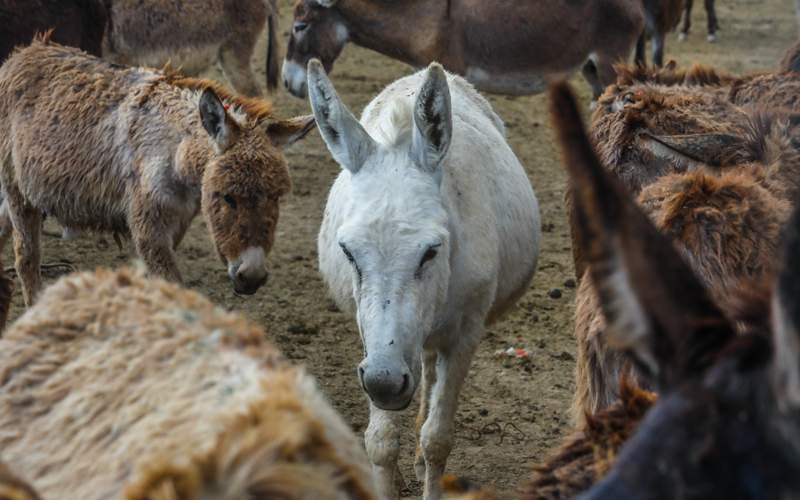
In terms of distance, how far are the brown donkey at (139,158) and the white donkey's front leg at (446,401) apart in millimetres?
1195

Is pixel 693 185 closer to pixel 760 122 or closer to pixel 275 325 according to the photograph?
pixel 760 122

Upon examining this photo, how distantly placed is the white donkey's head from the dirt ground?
4.40 feet

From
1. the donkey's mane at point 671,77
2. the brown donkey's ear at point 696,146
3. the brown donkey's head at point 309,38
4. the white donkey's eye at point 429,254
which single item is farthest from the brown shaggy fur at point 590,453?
the brown donkey's head at point 309,38

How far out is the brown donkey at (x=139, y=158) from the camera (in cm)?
496

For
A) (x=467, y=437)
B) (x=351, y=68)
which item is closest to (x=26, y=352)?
(x=467, y=437)

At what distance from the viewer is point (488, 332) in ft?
20.7

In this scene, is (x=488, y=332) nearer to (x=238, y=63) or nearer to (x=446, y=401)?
(x=446, y=401)

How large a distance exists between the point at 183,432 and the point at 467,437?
3.26 metres

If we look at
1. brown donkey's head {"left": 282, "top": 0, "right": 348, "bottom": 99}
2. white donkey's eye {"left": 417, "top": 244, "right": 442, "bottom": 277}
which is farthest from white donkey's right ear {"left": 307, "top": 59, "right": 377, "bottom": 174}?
brown donkey's head {"left": 282, "top": 0, "right": 348, "bottom": 99}

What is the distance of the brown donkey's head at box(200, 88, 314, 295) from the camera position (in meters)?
4.91

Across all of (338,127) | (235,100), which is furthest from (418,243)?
(235,100)

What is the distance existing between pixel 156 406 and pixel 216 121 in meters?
3.00

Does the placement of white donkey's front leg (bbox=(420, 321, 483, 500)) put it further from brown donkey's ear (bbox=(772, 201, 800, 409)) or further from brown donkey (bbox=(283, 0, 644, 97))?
brown donkey (bbox=(283, 0, 644, 97))

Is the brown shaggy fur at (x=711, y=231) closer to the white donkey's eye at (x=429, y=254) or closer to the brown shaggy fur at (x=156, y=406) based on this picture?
the white donkey's eye at (x=429, y=254)
